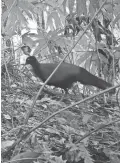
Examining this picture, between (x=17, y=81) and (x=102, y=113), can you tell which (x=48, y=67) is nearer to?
(x=17, y=81)

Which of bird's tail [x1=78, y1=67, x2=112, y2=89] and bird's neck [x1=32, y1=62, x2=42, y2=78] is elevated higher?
bird's neck [x1=32, y1=62, x2=42, y2=78]

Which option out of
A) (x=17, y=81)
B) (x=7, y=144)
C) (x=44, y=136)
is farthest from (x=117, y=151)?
(x=17, y=81)

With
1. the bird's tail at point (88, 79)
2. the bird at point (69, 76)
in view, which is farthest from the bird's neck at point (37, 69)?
the bird's tail at point (88, 79)

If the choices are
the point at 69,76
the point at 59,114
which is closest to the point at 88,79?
the point at 69,76

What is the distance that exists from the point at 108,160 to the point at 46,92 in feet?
2.68

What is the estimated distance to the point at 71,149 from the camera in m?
0.95

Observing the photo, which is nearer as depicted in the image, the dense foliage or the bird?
the dense foliage

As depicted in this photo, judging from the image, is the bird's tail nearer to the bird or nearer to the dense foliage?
the bird

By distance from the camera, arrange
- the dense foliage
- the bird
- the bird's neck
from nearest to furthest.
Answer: the dense foliage
the bird
the bird's neck

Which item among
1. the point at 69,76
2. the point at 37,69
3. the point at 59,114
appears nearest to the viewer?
the point at 59,114

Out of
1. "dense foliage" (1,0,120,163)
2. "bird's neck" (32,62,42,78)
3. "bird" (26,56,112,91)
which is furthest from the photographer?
"bird's neck" (32,62,42,78)

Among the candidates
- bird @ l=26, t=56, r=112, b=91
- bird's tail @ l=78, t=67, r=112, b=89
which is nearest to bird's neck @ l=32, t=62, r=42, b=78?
bird @ l=26, t=56, r=112, b=91

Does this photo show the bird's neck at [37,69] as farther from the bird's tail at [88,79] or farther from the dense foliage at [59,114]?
the bird's tail at [88,79]

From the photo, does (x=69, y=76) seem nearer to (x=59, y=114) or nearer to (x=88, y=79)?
(x=88, y=79)
